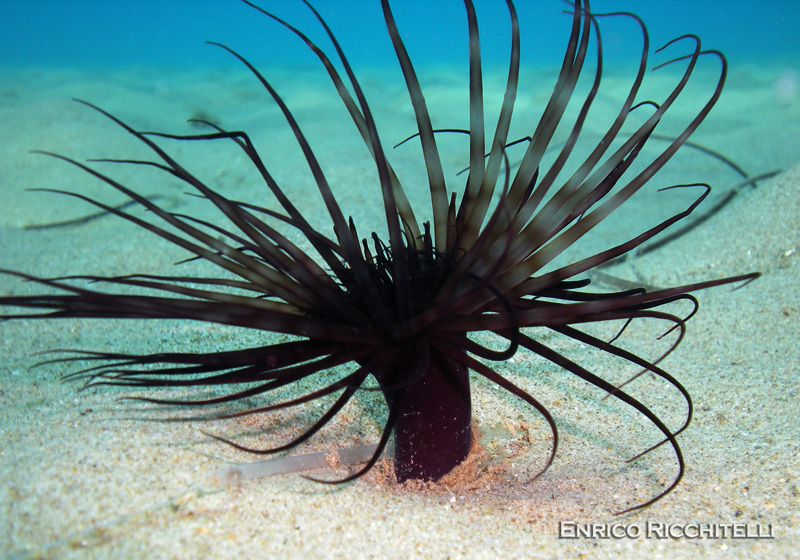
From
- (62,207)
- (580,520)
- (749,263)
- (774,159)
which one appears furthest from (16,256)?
(774,159)

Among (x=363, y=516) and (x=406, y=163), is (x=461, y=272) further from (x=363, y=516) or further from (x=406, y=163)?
(x=406, y=163)

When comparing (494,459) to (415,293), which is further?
(494,459)

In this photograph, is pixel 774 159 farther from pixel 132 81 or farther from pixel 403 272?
pixel 132 81

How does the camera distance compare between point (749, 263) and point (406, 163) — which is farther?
point (406, 163)

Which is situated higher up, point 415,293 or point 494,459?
point 415,293

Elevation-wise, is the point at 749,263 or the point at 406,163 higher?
the point at 406,163

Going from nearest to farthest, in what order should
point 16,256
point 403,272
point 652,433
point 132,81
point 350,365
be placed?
point 403,272 < point 652,433 < point 350,365 < point 16,256 < point 132,81

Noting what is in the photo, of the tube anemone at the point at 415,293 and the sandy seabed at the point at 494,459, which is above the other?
the tube anemone at the point at 415,293

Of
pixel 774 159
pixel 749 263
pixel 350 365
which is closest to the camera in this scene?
pixel 350 365

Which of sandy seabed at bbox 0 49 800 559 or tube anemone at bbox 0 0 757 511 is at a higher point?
tube anemone at bbox 0 0 757 511

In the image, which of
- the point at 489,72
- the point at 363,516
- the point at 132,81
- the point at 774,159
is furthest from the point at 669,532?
the point at 132,81

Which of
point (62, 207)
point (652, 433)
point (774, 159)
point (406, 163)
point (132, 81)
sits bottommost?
point (652, 433)
